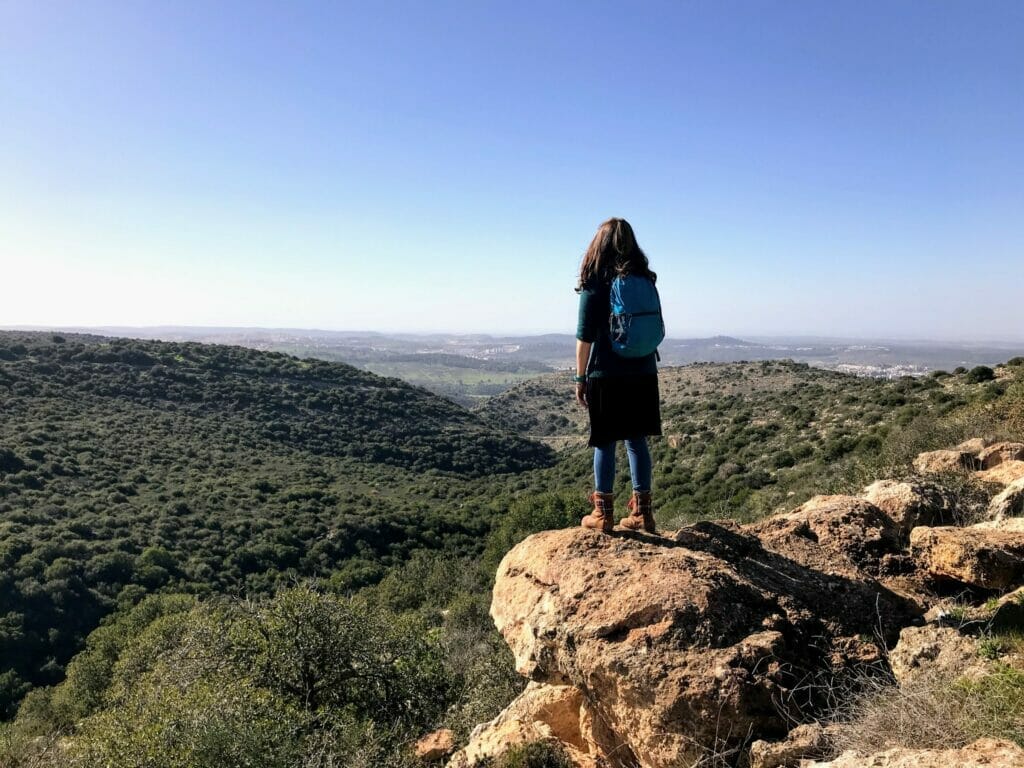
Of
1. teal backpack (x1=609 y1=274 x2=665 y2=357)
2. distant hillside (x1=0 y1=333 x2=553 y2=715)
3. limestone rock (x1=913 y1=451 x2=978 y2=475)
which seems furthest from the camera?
distant hillside (x1=0 y1=333 x2=553 y2=715)

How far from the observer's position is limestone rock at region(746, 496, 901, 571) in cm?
448

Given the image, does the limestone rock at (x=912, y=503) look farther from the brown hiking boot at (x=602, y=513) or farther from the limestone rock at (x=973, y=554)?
the brown hiking boot at (x=602, y=513)

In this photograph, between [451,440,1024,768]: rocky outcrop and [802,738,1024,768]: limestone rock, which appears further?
[451,440,1024,768]: rocky outcrop

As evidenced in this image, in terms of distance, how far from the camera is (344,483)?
3903 centimetres

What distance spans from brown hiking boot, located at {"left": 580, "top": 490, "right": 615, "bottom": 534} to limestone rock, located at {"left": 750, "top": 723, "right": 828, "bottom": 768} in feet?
6.21

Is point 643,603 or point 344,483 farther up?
point 643,603

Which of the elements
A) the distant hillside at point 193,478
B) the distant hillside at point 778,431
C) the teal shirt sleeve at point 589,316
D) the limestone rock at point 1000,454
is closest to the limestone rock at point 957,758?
the teal shirt sleeve at point 589,316

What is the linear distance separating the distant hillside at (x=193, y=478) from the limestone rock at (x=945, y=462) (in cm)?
2371

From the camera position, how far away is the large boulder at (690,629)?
3.08 meters

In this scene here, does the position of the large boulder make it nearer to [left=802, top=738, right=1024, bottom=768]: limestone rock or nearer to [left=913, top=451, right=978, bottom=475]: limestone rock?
[left=802, top=738, right=1024, bottom=768]: limestone rock

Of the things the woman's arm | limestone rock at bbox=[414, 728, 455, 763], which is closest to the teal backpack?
the woman's arm

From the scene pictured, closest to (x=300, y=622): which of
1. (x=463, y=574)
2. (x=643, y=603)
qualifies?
(x=643, y=603)

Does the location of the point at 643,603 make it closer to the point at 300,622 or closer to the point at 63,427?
the point at 300,622

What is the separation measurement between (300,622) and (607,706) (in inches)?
354
